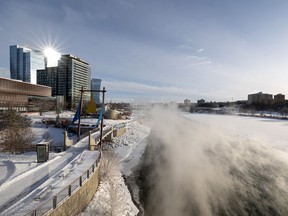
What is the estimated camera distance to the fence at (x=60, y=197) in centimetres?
827

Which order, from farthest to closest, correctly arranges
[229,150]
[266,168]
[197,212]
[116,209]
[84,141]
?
[229,150] → [84,141] → [266,168] → [197,212] → [116,209]

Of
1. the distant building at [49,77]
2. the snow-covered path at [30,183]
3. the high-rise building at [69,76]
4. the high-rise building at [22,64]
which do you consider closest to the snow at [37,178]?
the snow-covered path at [30,183]

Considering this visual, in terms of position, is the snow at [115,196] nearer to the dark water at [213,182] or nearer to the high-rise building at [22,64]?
the dark water at [213,182]

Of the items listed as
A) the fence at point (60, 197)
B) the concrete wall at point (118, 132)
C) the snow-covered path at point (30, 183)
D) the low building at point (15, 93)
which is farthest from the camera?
the low building at point (15, 93)

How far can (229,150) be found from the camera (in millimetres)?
29750

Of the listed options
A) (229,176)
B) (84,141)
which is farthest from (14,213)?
(229,176)

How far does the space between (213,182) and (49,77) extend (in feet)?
486

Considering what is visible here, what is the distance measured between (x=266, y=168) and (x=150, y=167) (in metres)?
12.5

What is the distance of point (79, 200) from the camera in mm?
10953

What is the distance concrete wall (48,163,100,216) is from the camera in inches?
368

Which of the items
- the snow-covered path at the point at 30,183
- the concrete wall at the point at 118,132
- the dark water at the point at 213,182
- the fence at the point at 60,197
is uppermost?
the fence at the point at 60,197

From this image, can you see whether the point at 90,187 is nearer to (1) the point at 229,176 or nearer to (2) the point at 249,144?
(1) the point at 229,176

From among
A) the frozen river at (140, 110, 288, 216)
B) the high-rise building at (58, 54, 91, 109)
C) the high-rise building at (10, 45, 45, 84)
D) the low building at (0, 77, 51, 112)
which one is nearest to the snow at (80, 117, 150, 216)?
the frozen river at (140, 110, 288, 216)

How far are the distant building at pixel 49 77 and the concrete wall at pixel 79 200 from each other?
13834 centimetres
